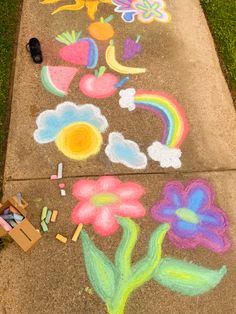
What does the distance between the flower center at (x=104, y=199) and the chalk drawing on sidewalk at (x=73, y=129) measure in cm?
43

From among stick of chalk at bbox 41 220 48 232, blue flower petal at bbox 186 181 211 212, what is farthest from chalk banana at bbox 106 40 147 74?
stick of chalk at bbox 41 220 48 232

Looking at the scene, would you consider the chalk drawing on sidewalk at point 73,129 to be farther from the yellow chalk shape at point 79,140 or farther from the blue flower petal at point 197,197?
the blue flower petal at point 197,197

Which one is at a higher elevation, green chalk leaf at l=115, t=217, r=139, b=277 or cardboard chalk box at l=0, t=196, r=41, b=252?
cardboard chalk box at l=0, t=196, r=41, b=252

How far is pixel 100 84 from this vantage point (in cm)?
455

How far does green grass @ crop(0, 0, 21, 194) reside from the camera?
4146 millimetres

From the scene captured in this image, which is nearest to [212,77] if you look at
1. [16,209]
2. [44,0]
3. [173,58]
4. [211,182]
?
[173,58]

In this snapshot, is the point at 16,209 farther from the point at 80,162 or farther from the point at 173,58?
the point at 173,58

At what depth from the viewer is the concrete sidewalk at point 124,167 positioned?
10.7 ft

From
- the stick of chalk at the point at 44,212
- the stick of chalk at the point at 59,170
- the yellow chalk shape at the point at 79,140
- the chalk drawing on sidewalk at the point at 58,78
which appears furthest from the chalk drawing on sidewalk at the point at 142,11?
the stick of chalk at the point at 44,212

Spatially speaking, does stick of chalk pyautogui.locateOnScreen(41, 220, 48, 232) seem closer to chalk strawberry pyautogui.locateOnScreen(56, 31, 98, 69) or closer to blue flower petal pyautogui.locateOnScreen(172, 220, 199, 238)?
blue flower petal pyautogui.locateOnScreen(172, 220, 199, 238)

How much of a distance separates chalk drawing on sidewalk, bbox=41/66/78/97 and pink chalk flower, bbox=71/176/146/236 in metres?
1.14

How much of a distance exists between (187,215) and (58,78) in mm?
1999

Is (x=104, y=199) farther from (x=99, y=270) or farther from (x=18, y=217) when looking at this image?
(x=18, y=217)

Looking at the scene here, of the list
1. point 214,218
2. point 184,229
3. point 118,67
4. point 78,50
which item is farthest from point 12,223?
point 78,50
